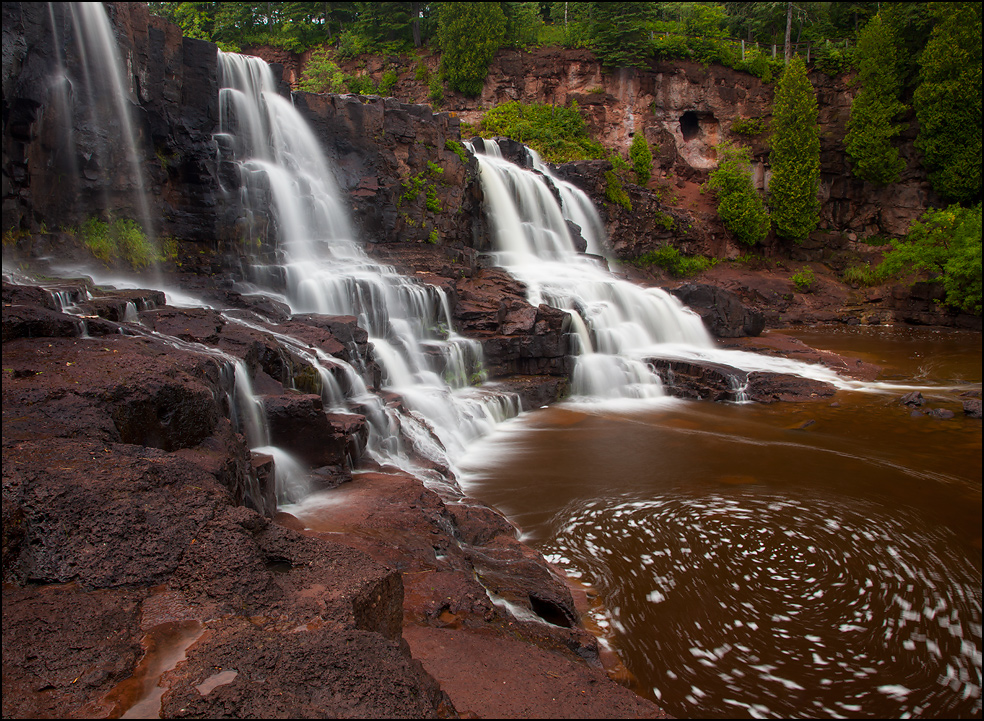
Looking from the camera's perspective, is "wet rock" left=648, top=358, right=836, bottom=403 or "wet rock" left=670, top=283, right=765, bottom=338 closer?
"wet rock" left=648, top=358, right=836, bottom=403

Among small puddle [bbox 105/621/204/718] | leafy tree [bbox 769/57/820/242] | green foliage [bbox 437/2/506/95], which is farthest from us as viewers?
green foliage [bbox 437/2/506/95]

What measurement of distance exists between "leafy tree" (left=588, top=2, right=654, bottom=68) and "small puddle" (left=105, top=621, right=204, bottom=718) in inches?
1283

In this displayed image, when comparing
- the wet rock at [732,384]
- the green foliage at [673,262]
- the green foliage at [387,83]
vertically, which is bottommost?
the wet rock at [732,384]

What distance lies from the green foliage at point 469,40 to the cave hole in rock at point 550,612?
97.5 feet

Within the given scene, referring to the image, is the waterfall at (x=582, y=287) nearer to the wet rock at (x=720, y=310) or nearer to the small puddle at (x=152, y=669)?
the wet rock at (x=720, y=310)

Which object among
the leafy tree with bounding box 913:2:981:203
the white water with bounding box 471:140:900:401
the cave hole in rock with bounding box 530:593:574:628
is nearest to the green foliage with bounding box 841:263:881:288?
the leafy tree with bounding box 913:2:981:203

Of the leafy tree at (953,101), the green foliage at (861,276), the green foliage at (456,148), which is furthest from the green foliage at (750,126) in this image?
the green foliage at (456,148)

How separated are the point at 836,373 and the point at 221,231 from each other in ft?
48.1

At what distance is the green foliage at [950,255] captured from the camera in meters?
19.7

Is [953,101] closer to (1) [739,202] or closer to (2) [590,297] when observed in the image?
(1) [739,202]

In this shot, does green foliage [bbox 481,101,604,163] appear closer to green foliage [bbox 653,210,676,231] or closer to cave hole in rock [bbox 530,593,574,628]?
green foliage [bbox 653,210,676,231]

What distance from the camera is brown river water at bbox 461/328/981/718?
436 cm

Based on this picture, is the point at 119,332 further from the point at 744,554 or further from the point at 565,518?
the point at 744,554

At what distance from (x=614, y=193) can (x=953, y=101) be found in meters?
14.3
